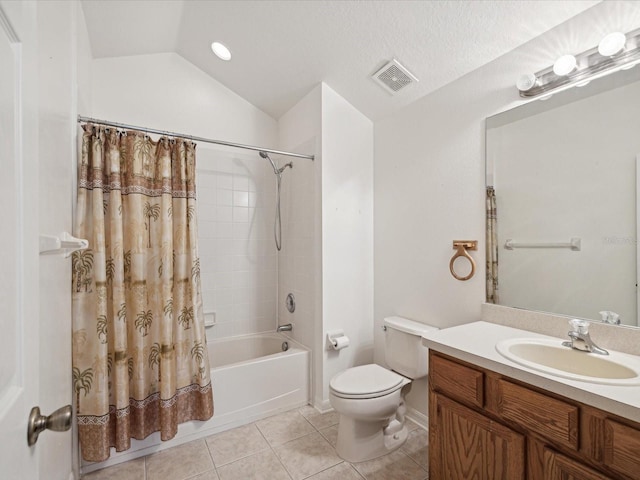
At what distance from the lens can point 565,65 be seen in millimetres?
1382

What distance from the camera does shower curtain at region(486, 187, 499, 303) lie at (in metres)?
1.71

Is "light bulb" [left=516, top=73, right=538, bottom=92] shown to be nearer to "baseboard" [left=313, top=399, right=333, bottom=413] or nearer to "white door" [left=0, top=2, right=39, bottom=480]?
"white door" [left=0, top=2, right=39, bottom=480]

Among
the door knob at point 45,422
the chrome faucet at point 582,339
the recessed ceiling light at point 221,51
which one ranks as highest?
the recessed ceiling light at point 221,51

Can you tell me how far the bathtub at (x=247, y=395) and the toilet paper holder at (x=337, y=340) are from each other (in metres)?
0.23

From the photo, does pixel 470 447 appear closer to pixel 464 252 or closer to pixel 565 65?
pixel 464 252

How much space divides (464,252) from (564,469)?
1065 millimetres

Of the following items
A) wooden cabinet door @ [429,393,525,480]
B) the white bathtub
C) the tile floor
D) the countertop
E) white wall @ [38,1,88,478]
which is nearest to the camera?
the countertop

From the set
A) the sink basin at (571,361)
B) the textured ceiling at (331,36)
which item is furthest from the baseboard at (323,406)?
the textured ceiling at (331,36)

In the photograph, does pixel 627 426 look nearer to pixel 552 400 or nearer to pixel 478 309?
pixel 552 400

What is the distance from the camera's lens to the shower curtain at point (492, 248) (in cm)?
171

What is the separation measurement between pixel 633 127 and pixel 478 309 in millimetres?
1079

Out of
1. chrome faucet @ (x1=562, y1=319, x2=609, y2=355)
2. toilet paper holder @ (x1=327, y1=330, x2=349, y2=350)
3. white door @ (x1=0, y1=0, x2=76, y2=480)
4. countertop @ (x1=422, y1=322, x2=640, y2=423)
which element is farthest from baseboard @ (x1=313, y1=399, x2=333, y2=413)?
white door @ (x1=0, y1=0, x2=76, y2=480)

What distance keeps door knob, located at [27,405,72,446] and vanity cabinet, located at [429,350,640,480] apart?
1334 mm

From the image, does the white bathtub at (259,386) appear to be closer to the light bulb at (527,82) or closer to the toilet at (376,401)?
the toilet at (376,401)
